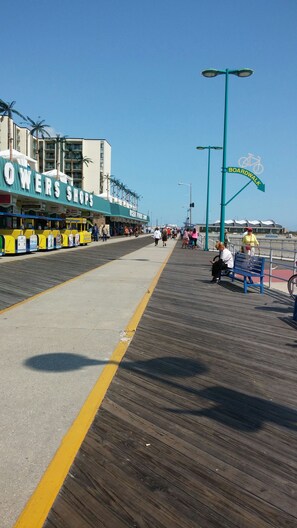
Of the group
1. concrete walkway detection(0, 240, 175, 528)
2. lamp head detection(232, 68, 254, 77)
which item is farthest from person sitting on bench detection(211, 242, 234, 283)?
lamp head detection(232, 68, 254, 77)

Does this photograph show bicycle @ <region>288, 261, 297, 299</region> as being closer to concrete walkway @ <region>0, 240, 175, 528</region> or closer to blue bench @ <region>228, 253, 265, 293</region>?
blue bench @ <region>228, 253, 265, 293</region>

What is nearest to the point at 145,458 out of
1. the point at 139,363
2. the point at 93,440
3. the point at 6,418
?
the point at 93,440

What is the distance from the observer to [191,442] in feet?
10.3

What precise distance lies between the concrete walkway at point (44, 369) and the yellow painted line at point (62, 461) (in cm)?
5

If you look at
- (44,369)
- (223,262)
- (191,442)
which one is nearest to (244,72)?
(223,262)

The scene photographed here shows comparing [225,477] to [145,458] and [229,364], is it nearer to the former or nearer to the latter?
[145,458]

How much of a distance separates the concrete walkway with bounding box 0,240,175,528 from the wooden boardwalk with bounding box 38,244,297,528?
0.95 feet

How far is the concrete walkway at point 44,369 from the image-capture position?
2783 mm

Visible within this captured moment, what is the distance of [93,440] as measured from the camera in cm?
310

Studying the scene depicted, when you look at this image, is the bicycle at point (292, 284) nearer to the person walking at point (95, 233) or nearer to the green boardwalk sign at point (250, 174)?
the green boardwalk sign at point (250, 174)

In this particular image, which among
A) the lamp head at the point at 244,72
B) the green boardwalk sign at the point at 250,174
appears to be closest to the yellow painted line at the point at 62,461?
the green boardwalk sign at the point at 250,174

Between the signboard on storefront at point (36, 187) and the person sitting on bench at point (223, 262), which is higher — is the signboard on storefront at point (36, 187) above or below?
above

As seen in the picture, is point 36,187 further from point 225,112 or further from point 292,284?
point 292,284

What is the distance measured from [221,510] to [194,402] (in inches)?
57.8
